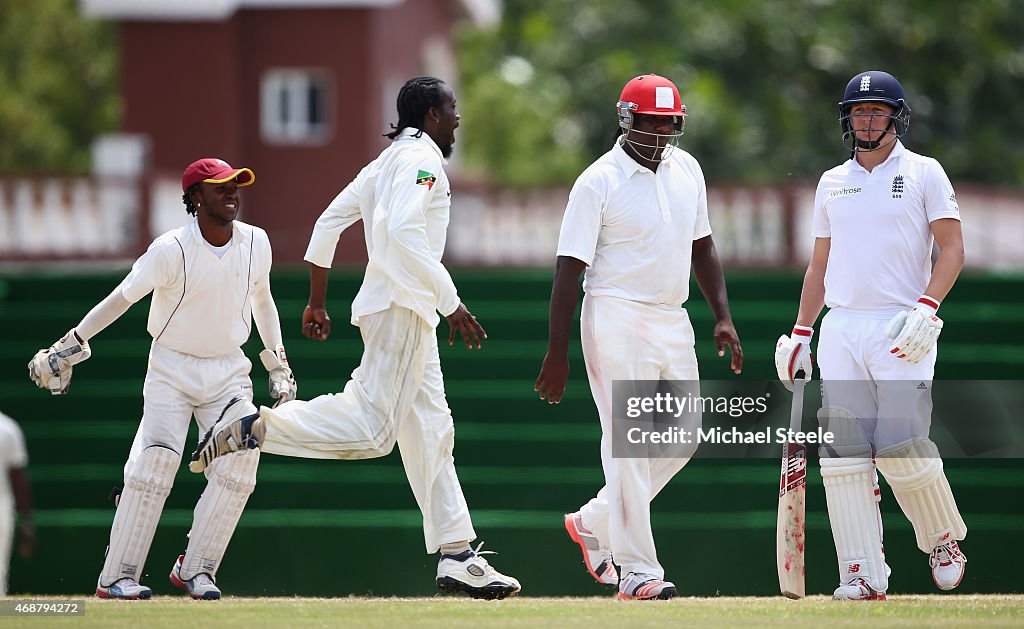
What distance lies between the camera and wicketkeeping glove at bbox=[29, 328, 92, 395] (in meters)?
6.86

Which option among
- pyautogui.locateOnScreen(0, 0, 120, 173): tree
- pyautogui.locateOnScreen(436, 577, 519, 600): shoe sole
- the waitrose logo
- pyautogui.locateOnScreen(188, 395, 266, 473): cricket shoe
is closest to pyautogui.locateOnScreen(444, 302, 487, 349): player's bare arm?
pyautogui.locateOnScreen(188, 395, 266, 473): cricket shoe

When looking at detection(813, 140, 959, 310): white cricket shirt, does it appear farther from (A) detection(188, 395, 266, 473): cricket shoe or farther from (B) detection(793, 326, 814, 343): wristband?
(A) detection(188, 395, 266, 473): cricket shoe

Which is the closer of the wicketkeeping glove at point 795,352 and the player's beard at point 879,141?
the player's beard at point 879,141

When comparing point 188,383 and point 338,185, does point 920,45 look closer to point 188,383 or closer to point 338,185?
point 338,185

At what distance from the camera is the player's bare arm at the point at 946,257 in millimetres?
6426

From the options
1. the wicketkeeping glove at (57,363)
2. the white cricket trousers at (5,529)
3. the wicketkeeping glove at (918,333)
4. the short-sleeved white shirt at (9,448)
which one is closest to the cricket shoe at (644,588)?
the wicketkeeping glove at (918,333)

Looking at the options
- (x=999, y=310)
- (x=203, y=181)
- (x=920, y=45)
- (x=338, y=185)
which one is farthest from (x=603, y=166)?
(x=920, y=45)

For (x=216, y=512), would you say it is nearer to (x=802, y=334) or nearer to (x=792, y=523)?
(x=792, y=523)

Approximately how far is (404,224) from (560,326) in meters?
0.78

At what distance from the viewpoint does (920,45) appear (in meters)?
26.0

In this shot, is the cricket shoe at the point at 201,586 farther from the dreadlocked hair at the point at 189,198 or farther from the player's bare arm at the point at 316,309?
the dreadlocked hair at the point at 189,198

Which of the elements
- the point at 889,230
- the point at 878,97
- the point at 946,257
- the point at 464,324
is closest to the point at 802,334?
the point at 889,230

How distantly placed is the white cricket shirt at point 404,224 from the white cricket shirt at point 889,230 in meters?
1.62

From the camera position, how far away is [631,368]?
22.0 feet
